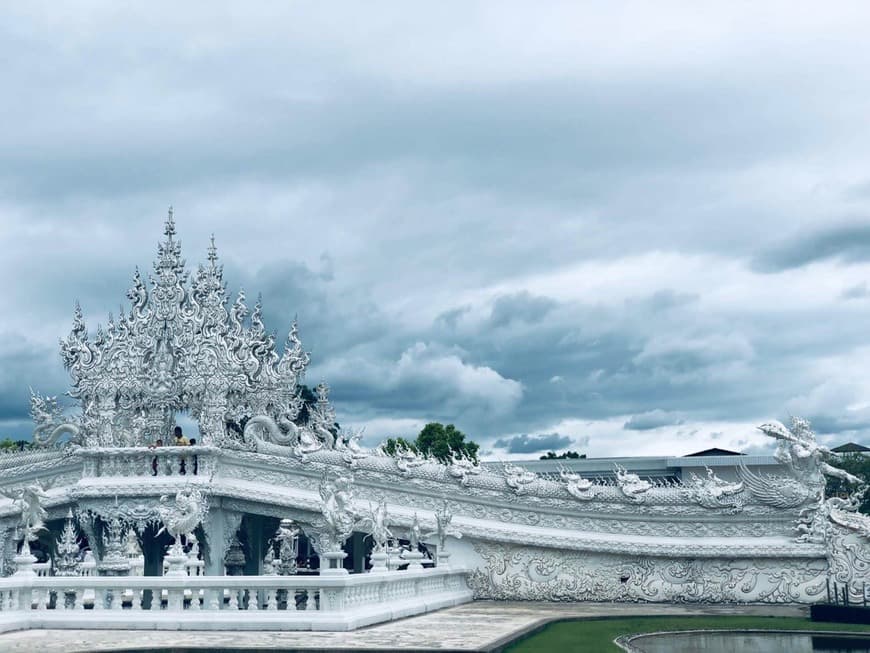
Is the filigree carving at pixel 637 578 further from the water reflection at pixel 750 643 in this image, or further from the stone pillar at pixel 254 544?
the stone pillar at pixel 254 544

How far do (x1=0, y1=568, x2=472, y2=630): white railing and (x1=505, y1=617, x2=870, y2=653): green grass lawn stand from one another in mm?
2406

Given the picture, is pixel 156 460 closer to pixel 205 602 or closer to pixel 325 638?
pixel 205 602

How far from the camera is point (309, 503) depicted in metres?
23.8

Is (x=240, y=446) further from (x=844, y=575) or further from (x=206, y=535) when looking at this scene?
(x=844, y=575)

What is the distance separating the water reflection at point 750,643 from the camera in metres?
13.8

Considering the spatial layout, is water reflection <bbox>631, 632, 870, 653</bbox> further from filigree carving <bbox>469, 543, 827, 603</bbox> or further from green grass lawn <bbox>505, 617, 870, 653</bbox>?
filigree carving <bbox>469, 543, 827, 603</bbox>

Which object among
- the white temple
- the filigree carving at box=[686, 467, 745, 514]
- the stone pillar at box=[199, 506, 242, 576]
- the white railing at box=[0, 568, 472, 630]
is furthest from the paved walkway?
the stone pillar at box=[199, 506, 242, 576]

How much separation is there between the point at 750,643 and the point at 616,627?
7.87 feet

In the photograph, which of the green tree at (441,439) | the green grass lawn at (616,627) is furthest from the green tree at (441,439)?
the green grass lawn at (616,627)

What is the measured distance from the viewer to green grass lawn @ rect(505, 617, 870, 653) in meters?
13.7

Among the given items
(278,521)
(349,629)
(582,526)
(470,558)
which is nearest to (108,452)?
(278,521)

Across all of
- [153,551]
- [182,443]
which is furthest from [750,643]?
[153,551]

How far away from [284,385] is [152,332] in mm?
3342

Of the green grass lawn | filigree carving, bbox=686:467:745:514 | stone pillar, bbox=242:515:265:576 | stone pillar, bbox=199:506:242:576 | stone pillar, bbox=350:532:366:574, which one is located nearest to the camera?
the green grass lawn
